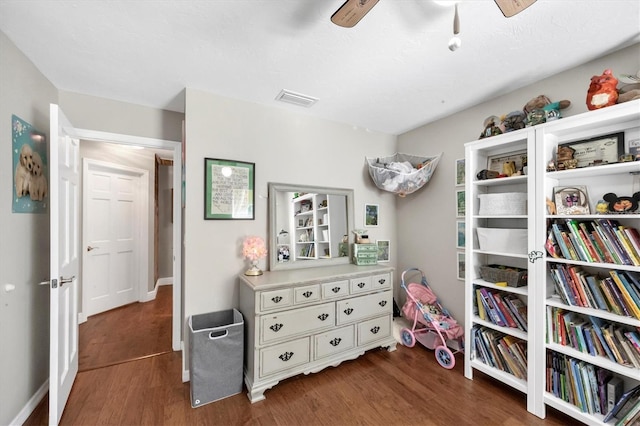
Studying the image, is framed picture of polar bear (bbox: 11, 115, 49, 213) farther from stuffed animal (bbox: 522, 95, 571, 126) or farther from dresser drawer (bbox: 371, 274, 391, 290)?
stuffed animal (bbox: 522, 95, 571, 126)

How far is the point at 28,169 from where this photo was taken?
1.75m

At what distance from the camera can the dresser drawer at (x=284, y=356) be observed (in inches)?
77.4

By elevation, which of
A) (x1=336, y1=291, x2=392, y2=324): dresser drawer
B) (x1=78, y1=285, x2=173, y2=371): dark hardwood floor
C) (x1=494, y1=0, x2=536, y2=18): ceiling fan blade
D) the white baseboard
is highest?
(x1=494, y1=0, x2=536, y2=18): ceiling fan blade

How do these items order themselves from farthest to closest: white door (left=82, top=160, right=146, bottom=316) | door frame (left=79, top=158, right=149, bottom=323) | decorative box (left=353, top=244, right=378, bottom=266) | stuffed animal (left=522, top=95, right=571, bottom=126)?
door frame (left=79, top=158, right=149, bottom=323)
white door (left=82, top=160, right=146, bottom=316)
decorative box (left=353, top=244, right=378, bottom=266)
stuffed animal (left=522, top=95, right=571, bottom=126)

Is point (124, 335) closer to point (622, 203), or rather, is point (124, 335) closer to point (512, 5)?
point (512, 5)

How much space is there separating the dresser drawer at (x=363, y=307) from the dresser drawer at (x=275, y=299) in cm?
50

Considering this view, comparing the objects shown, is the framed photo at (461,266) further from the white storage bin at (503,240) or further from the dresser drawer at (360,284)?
the dresser drawer at (360,284)

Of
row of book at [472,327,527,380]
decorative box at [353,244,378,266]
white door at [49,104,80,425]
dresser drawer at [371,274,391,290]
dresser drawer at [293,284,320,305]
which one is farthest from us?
decorative box at [353,244,378,266]

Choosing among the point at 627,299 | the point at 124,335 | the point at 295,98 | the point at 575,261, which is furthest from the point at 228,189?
the point at 627,299

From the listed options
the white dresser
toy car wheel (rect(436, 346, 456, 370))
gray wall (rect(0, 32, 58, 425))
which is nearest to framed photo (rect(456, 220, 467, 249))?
the white dresser

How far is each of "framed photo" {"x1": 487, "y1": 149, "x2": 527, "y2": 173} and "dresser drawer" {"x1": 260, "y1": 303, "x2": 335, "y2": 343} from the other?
1.86 m

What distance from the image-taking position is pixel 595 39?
5.26 ft

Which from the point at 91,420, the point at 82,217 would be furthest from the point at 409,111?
the point at 82,217

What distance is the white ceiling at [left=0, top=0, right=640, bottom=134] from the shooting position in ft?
4.50
